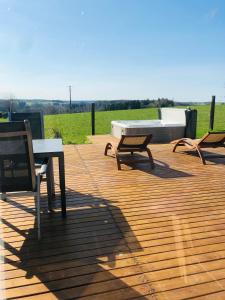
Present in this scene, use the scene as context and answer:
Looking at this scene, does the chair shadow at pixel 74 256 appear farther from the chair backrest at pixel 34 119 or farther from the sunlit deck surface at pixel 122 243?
the chair backrest at pixel 34 119

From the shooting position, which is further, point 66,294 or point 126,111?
point 126,111

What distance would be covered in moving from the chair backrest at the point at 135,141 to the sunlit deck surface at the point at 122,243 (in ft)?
3.94

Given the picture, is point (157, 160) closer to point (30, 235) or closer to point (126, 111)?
point (30, 235)

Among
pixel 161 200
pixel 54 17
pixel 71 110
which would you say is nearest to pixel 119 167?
pixel 161 200

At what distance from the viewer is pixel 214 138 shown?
6.02 meters

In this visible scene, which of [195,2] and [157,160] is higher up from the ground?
[195,2]

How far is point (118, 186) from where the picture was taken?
4.30 metres

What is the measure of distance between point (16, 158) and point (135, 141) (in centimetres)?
328

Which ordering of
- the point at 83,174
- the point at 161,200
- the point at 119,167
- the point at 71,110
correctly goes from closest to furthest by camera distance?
the point at 161,200, the point at 83,174, the point at 119,167, the point at 71,110

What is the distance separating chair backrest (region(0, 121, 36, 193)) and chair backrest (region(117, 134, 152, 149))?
2.97m

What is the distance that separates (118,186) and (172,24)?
595 centimetres

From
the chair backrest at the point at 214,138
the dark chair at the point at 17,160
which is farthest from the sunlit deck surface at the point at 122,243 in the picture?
the chair backrest at the point at 214,138

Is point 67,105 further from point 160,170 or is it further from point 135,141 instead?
point 160,170

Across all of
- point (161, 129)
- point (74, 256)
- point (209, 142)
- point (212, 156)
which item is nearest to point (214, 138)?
point (209, 142)
